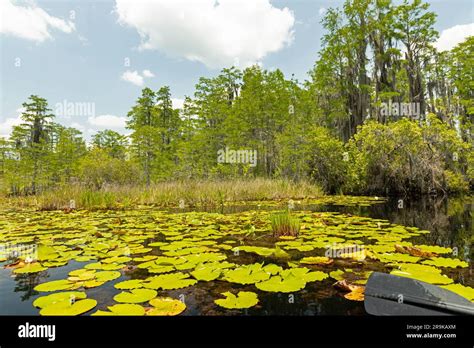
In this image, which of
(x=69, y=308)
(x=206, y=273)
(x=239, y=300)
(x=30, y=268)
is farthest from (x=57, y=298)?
(x=239, y=300)

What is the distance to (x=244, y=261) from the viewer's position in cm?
300

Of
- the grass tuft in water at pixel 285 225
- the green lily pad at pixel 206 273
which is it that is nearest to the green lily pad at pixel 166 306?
the green lily pad at pixel 206 273

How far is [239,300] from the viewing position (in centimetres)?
192

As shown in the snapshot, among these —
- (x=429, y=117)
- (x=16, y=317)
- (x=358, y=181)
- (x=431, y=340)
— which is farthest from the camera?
(x=358, y=181)

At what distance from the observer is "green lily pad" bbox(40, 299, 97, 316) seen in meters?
1.76

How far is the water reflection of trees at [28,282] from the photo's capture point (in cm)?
219

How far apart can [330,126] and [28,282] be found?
23310 mm

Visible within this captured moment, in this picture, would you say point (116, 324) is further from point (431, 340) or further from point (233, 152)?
point (233, 152)

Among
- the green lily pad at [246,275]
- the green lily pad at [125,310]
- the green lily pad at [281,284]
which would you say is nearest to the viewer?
the green lily pad at [125,310]

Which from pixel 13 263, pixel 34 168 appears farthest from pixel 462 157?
pixel 34 168

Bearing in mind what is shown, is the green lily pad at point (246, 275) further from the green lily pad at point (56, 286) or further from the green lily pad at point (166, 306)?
the green lily pad at point (56, 286)

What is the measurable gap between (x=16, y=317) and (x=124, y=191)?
36.2 ft

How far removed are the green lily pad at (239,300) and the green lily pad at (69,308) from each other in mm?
895

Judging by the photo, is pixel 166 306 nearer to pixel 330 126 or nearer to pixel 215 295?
pixel 215 295
